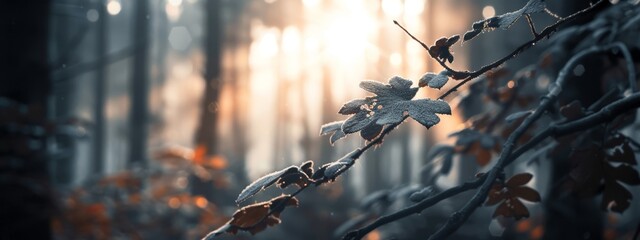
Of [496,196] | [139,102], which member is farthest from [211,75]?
[496,196]

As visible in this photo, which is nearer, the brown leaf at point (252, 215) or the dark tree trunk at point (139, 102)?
the brown leaf at point (252, 215)

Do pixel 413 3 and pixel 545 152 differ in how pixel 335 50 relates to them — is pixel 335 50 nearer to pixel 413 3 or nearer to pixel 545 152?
pixel 413 3

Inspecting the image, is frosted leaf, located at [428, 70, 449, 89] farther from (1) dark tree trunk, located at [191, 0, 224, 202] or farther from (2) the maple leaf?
(1) dark tree trunk, located at [191, 0, 224, 202]

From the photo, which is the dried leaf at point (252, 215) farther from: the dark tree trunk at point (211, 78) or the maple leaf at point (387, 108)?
the dark tree trunk at point (211, 78)

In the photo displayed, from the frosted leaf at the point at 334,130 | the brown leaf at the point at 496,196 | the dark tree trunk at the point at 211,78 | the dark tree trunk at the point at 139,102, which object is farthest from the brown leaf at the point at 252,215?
the dark tree trunk at the point at 139,102

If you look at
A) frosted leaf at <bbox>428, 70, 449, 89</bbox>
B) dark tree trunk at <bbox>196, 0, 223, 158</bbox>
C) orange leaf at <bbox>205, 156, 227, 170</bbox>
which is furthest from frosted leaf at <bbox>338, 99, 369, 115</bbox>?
dark tree trunk at <bbox>196, 0, 223, 158</bbox>

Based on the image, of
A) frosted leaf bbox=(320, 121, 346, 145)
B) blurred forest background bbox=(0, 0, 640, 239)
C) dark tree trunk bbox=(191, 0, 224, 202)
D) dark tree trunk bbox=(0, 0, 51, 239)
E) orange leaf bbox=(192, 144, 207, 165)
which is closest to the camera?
frosted leaf bbox=(320, 121, 346, 145)

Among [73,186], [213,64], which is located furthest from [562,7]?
[213,64]
